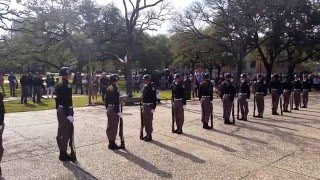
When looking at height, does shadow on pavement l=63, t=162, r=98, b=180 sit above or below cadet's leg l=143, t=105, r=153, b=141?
below

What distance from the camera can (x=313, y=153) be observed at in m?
8.66

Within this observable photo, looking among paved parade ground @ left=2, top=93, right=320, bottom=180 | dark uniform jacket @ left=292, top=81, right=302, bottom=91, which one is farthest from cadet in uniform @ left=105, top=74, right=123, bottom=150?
dark uniform jacket @ left=292, top=81, right=302, bottom=91

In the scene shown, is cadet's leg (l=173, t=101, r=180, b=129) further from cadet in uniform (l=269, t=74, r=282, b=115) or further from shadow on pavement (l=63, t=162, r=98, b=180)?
cadet in uniform (l=269, t=74, r=282, b=115)

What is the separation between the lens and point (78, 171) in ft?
23.1

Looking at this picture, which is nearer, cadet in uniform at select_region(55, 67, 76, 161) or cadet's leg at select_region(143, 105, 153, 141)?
cadet in uniform at select_region(55, 67, 76, 161)

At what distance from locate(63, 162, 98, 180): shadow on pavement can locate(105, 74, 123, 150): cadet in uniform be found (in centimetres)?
148

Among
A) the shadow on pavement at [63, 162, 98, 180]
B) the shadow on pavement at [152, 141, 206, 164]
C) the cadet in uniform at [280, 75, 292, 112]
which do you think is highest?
the cadet in uniform at [280, 75, 292, 112]

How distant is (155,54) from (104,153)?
159ft

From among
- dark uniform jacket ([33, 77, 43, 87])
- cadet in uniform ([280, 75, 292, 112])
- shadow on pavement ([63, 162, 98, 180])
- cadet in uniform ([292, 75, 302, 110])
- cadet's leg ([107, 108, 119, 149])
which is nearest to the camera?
shadow on pavement ([63, 162, 98, 180])

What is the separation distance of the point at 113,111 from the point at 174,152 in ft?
6.06

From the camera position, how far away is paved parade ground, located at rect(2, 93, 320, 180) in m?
6.98

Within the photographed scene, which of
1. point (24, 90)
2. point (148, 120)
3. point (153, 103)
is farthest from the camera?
point (24, 90)

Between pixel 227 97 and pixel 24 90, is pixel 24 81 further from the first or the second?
pixel 227 97

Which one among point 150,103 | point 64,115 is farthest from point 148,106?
point 64,115
